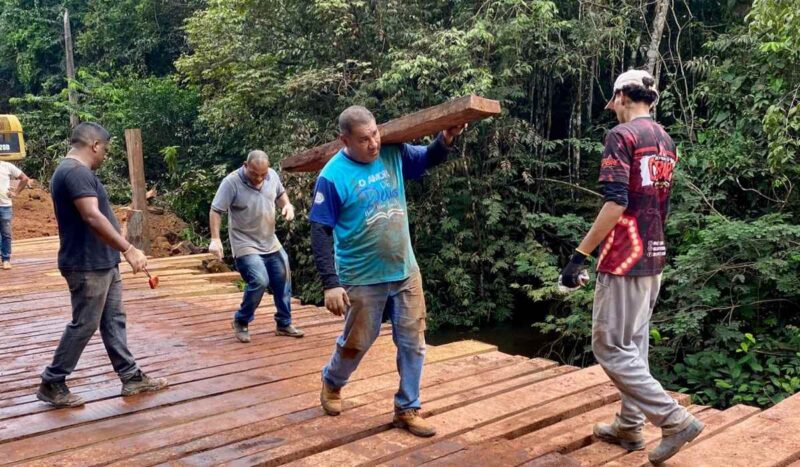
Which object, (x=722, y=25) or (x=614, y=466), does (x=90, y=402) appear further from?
(x=722, y=25)

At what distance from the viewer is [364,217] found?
10.9 feet

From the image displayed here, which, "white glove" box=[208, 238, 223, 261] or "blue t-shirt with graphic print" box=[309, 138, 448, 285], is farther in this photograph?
"white glove" box=[208, 238, 223, 261]

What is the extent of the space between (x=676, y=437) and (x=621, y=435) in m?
0.37

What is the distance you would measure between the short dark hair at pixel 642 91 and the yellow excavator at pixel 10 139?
52.7 feet

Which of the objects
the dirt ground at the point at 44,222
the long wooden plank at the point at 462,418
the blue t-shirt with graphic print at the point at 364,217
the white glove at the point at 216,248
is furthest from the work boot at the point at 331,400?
the dirt ground at the point at 44,222

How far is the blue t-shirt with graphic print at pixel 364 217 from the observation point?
3297 mm

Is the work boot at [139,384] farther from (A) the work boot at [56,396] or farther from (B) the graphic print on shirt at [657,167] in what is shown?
(B) the graphic print on shirt at [657,167]

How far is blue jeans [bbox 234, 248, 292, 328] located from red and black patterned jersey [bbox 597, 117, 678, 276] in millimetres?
3224

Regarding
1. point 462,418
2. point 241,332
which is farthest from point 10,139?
point 462,418

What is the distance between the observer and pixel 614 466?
3.04m

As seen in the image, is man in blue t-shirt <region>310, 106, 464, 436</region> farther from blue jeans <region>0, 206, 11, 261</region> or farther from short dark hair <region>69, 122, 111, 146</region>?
blue jeans <region>0, 206, 11, 261</region>

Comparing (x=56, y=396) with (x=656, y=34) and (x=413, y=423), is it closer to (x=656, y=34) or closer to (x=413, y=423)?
(x=413, y=423)

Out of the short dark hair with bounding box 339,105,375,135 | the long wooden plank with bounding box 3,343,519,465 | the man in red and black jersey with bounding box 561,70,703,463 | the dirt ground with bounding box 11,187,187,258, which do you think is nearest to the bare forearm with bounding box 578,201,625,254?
the man in red and black jersey with bounding box 561,70,703,463

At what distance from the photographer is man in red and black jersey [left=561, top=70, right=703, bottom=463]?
9.48 feet
